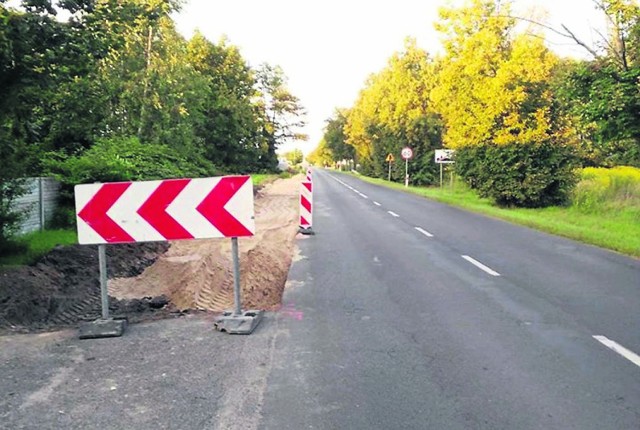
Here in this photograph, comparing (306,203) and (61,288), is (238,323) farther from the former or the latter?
(306,203)

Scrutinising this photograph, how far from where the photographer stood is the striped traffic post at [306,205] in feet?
49.3

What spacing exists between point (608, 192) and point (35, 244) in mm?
20798

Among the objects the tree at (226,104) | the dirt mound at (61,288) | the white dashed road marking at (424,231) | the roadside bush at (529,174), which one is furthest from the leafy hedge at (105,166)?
the tree at (226,104)

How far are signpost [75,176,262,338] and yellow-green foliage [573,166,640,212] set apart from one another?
57.2 ft

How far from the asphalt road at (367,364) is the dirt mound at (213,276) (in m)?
0.49

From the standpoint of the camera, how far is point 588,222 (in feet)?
62.0

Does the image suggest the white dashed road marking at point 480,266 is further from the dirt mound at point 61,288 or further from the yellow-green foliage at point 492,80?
the yellow-green foliage at point 492,80

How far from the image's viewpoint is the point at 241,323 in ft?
20.7

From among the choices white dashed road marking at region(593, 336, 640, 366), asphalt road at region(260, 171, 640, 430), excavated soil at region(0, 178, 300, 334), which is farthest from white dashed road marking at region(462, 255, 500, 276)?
white dashed road marking at region(593, 336, 640, 366)

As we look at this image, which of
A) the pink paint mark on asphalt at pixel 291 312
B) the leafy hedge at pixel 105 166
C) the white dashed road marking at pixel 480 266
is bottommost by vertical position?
the pink paint mark on asphalt at pixel 291 312

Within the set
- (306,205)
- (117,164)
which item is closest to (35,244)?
(117,164)

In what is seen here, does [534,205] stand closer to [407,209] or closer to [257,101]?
[407,209]

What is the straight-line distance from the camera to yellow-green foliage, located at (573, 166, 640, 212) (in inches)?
849

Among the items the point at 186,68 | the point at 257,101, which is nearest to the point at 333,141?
the point at 257,101
